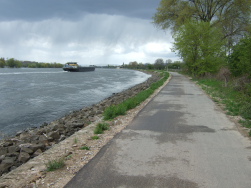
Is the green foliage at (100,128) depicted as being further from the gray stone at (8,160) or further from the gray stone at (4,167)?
A: the gray stone at (4,167)

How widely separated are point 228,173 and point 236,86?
11.5m

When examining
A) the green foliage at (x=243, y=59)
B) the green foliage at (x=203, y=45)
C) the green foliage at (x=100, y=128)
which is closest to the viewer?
the green foliage at (x=100, y=128)

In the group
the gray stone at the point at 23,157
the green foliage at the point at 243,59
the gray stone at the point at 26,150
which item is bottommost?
the gray stone at the point at 23,157

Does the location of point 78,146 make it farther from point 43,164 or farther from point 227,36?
point 227,36

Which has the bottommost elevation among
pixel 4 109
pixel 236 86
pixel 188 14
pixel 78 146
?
pixel 4 109

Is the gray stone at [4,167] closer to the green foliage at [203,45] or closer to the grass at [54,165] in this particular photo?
the grass at [54,165]

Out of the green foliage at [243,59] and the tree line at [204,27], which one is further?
the tree line at [204,27]

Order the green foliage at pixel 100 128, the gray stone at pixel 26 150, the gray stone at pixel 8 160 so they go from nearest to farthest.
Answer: the gray stone at pixel 8 160, the gray stone at pixel 26 150, the green foliage at pixel 100 128

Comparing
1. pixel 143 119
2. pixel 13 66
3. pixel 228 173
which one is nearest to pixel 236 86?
pixel 143 119

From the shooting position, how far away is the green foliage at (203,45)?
87.4 feet

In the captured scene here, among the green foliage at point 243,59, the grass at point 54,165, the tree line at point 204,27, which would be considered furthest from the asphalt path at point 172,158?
the tree line at point 204,27

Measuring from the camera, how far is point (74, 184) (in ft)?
11.3

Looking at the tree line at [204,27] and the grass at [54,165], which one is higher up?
the tree line at [204,27]

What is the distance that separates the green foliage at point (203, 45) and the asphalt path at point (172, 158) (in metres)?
21.4
